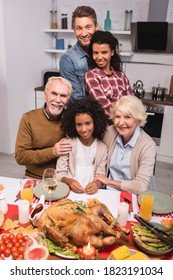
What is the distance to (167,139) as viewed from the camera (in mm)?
3730

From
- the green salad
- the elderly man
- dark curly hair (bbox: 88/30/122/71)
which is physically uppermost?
dark curly hair (bbox: 88/30/122/71)

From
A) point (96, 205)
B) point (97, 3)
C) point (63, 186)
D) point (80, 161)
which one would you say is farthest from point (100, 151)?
point (97, 3)

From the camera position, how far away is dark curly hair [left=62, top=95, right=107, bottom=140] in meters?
1.90

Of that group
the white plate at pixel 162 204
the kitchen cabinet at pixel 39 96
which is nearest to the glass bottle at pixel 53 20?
the kitchen cabinet at pixel 39 96

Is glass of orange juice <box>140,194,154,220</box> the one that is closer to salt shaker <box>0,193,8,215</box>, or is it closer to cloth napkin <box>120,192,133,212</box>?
cloth napkin <box>120,192,133,212</box>

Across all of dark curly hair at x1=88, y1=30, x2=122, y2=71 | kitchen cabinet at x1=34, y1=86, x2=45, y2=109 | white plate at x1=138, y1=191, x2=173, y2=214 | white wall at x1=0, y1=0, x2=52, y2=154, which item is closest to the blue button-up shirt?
dark curly hair at x1=88, y1=30, x2=122, y2=71

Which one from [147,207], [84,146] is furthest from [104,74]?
[147,207]

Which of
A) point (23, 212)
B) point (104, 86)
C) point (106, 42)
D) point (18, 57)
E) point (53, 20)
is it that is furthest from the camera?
point (53, 20)

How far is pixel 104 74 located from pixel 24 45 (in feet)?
6.48

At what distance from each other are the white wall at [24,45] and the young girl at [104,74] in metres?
1.61

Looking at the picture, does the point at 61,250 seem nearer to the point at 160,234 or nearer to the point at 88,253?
the point at 88,253

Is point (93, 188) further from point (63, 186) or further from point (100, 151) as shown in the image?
point (100, 151)

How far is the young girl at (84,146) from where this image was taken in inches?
74.5

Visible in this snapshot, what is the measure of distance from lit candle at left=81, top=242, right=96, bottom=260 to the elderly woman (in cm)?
71
